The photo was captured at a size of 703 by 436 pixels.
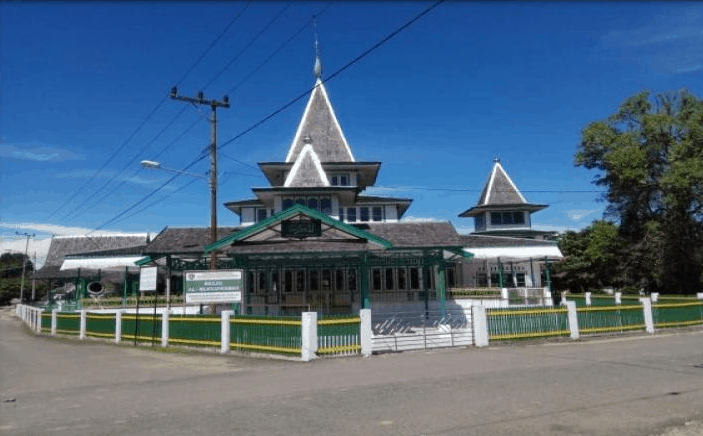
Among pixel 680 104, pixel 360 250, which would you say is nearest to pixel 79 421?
pixel 360 250

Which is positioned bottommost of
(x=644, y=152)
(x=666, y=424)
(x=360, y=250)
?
(x=666, y=424)

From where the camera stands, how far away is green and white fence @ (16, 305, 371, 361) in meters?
13.8

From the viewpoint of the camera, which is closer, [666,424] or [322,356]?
[666,424]

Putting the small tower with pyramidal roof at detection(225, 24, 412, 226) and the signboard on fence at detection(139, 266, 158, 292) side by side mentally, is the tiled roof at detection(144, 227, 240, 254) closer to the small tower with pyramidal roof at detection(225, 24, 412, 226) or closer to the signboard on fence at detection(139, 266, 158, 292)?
the signboard on fence at detection(139, 266, 158, 292)

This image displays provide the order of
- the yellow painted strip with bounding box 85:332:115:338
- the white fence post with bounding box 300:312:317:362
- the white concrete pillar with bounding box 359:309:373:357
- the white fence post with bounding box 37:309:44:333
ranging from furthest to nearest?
the white fence post with bounding box 37:309:44:333 < the yellow painted strip with bounding box 85:332:115:338 < the white concrete pillar with bounding box 359:309:373:357 < the white fence post with bounding box 300:312:317:362

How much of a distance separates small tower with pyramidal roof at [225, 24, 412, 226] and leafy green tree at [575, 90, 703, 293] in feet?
55.2

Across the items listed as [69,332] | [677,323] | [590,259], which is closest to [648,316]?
[677,323]

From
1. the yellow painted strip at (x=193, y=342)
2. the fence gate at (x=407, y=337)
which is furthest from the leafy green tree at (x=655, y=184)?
the yellow painted strip at (x=193, y=342)

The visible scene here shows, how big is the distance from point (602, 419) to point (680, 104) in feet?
139

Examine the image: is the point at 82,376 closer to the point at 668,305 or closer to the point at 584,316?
the point at 584,316

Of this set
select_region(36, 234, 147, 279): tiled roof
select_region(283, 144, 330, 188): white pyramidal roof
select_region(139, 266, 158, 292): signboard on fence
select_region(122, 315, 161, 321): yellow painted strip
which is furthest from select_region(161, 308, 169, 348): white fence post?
select_region(36, 234, 147, 279): tiled roof

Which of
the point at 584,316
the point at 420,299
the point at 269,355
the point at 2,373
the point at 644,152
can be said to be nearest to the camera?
the point at 2,373

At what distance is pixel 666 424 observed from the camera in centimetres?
672

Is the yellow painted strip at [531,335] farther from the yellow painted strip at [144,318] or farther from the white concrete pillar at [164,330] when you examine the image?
the yellow painted strip at [144,318]
